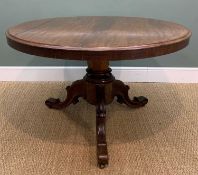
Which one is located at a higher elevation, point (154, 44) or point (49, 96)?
point (154, 44)

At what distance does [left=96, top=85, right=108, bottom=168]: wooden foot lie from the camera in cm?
111

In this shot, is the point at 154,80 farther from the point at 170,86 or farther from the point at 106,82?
the point at 106,82

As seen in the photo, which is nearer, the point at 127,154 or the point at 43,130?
the point at 127,154

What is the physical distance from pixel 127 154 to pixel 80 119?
0.37 metres

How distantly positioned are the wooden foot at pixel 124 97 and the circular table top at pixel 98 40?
1.22ft

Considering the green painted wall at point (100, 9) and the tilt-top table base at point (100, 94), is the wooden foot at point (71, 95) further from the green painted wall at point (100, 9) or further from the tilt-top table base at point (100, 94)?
the green painted wall at point (100, 9)

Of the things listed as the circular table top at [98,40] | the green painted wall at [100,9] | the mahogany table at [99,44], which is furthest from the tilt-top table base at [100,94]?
the green painted wall at [100,9]

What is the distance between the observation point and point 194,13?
1756 millimetres

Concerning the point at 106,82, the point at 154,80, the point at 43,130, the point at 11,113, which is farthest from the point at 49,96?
the point at 154,80

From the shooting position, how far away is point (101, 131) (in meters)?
1.19

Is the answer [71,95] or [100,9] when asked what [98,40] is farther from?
[100,9]

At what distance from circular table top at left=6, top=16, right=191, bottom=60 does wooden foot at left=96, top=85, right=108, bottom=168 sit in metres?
0.30

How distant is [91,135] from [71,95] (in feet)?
0.84

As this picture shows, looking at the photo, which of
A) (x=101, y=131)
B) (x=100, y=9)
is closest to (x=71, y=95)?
(x=101, y=131)
